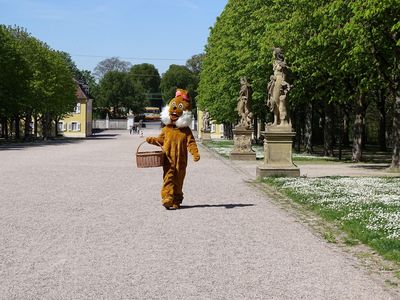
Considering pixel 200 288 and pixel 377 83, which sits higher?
pixel 377 83

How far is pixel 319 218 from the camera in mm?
10727

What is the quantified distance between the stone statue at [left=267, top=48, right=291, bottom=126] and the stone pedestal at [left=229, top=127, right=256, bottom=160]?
10.6 m

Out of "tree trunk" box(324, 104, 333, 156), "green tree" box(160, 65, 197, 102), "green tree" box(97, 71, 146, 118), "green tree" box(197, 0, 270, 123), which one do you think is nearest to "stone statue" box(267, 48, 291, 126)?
"green tree" box(197, 0, 270, 123)

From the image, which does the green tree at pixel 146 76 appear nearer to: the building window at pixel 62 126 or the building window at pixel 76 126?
the building window at pixel 62 126

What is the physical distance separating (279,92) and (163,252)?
42.0ft

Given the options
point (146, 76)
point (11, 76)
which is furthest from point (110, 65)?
point (11, 76)

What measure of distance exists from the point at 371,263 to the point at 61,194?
8603mm

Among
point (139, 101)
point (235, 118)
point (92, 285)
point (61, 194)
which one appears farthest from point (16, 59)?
point (139, 101)

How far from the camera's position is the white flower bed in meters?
9.84

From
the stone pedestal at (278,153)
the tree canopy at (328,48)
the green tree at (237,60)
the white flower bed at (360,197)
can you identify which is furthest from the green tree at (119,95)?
the white flower bed at (360,197)

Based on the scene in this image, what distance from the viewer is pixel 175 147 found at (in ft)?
39.3

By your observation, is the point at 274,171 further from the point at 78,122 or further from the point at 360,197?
the point at 78,122

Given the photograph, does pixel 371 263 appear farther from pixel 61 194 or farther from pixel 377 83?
pixel 377 83

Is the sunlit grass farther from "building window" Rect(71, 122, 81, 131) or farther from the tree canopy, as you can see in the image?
"building window" Rect(71, 122, 81, 131)
